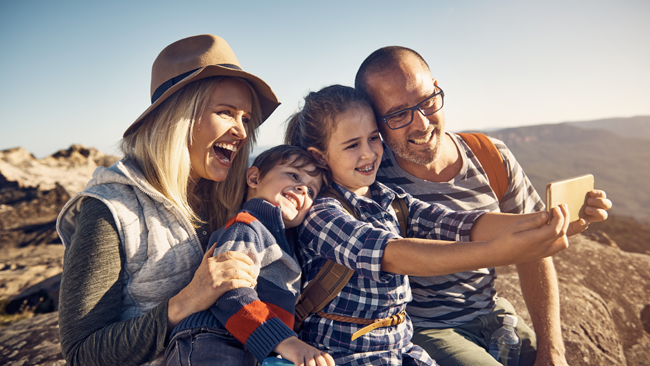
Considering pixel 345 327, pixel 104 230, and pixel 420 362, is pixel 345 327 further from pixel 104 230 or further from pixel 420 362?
pixel 104 230

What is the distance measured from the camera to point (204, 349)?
1.59m

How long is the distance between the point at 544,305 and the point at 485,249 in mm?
1785

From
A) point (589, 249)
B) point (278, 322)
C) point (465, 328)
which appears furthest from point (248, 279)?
point (589, 249)

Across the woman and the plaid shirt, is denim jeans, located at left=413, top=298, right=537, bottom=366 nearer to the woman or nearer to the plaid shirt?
the plaid shirt

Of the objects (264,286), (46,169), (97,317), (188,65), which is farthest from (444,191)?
(46,169)

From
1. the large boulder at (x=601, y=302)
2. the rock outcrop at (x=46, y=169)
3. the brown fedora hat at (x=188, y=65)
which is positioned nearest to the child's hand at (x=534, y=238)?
the brown fedora hat at (x=188, y=65)

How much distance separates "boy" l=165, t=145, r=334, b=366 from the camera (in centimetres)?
155

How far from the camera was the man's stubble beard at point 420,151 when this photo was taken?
8.57 ft

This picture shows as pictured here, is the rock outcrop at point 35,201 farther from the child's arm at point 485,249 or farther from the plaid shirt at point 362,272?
the child's arm at point 485,249

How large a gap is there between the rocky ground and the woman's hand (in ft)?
6.72

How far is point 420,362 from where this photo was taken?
1968 mm

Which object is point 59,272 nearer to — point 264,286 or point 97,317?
point 97,317

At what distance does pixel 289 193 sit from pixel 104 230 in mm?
1088

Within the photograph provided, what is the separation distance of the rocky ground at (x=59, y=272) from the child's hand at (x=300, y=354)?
8.39 feet
